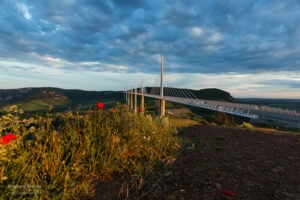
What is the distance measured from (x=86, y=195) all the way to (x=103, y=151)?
3.34 ft

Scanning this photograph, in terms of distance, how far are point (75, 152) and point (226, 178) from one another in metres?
2.75

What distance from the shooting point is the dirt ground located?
2.77 metres

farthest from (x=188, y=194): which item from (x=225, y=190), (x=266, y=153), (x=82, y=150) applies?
(x=266, y=153)

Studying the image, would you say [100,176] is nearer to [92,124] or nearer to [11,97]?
[92,124]

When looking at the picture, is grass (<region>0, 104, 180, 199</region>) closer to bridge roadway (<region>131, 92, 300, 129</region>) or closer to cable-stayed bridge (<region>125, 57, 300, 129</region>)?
cable-stayed bridge (<region>125, 57, 300, 129</region>)

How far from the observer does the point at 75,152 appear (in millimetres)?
3539

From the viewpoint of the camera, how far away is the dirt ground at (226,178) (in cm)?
277

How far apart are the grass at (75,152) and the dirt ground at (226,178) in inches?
13.9

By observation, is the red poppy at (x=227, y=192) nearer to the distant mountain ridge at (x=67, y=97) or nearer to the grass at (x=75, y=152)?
the grass at (x=75, y=152)

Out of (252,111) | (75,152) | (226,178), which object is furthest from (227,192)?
(252,111)

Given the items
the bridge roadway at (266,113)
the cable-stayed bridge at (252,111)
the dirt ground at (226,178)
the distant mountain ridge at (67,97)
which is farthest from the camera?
the distant mountain ridge at (67,97)

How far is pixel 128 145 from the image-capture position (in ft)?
13.5

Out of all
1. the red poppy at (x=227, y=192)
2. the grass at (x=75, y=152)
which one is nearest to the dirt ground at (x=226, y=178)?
the red poppy at (x=227, y=192)

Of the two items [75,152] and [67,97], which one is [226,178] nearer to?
[75,152]
